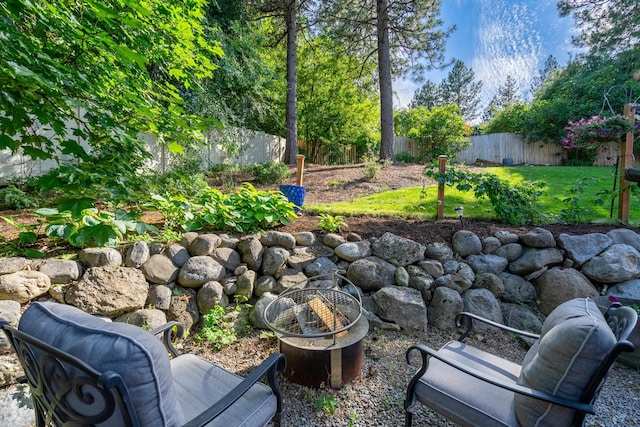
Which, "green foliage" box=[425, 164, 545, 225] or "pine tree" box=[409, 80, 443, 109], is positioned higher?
"pine tree" box=[409, 80, 443, 109]

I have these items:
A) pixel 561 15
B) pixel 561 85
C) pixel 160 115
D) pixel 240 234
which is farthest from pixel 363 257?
pixel 561 85

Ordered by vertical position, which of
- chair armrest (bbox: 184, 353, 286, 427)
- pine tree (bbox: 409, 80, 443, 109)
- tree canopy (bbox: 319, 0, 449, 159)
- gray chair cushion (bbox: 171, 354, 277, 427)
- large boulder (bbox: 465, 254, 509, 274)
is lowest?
gray chair cushion (bbox: 171, 354, 277, 427)

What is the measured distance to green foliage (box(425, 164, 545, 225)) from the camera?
12.1 ft

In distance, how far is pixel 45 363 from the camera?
0.97 meters

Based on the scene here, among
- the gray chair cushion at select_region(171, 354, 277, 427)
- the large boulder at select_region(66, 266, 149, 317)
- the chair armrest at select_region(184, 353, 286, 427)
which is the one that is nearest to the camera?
the chair armrest at select_region(184, 353, 286, 427)

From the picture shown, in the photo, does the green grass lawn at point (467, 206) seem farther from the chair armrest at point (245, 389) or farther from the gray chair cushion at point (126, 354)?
the gray chair cushion at point (126, 354)

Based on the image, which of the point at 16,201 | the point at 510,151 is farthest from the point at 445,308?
the point at 510,151

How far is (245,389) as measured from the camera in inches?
47.8

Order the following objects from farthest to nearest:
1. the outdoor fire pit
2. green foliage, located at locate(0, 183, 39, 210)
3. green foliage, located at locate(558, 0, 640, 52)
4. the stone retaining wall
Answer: green foliage, located at locate(558, 0, 640, 52)
green foliage, located at locate(0, 183, 39, 210)
the stone retaining wall
the outdoor fire pit

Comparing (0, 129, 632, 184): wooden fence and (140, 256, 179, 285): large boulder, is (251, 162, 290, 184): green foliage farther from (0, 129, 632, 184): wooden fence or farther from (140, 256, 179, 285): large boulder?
(140, 256, 179, 285): large boulder

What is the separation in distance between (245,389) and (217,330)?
1.47 meters

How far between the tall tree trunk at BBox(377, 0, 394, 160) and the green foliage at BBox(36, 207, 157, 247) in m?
7.68

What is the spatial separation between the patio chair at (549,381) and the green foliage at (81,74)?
7.42 feet

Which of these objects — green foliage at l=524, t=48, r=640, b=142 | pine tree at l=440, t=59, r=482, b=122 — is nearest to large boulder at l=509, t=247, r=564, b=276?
green foliage at l=524, t=48, r=640, b=142
